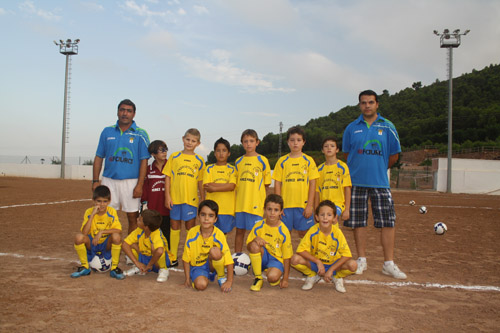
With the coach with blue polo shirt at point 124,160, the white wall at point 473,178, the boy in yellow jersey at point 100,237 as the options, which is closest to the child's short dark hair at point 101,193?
the boy in yellow jersey at point 100,237

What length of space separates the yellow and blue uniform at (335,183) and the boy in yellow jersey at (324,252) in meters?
0.71

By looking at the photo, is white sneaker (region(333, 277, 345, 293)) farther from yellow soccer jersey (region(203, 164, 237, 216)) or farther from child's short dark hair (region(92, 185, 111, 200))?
child's short dark hair (region(92, 185, 111, 200))

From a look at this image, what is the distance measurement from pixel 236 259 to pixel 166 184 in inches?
54.5

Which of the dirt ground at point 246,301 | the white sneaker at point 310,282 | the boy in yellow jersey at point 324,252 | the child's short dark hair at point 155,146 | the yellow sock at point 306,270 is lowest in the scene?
the dirt ground at point 246,301

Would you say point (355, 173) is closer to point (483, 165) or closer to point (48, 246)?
point (48, 246)

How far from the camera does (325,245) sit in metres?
4.20

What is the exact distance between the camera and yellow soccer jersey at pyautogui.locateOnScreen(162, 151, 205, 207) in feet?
16.1

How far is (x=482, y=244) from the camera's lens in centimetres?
694

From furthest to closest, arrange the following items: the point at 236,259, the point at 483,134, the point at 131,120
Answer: the point at 483,134 < the point at 131,120 < the point at 236,259

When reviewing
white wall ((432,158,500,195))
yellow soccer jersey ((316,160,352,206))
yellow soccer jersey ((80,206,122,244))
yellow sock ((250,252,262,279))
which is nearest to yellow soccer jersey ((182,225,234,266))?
yellow sock ((250,252,262,279))

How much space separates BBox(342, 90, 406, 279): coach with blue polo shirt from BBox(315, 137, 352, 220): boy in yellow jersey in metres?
0.11

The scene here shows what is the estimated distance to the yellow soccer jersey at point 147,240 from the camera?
4396 millimetres

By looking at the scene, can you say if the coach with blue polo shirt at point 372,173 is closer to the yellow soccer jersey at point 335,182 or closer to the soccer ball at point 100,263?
the yellow soccer jersey at point 335,182

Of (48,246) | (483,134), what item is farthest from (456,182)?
(483,134)
